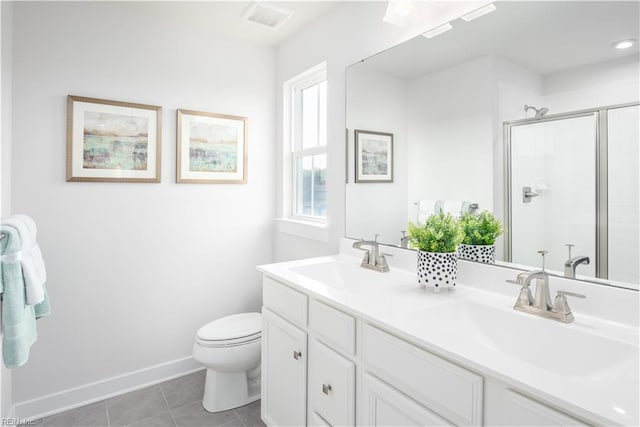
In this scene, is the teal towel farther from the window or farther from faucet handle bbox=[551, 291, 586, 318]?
faucet handle bbox=[551, 291, 586, 318]

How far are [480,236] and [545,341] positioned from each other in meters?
0.49

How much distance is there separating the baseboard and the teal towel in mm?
990

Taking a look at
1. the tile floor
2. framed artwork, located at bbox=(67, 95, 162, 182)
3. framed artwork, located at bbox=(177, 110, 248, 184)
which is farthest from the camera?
framed artwork, located at bbox=(177, 110, 248, 184)

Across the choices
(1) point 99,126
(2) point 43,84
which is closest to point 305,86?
(1) point 99,126

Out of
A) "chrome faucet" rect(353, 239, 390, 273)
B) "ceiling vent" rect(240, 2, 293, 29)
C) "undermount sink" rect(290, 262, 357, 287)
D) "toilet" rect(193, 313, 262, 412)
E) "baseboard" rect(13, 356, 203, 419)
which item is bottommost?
"baseboard" rect(13, 356, 203, 419)

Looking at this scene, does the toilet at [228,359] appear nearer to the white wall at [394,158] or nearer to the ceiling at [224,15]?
the white wall at [394,158]

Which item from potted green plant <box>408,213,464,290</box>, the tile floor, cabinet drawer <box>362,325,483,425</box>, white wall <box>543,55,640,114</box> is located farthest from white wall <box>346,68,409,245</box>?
the tile floor

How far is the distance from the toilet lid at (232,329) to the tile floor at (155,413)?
45 cm

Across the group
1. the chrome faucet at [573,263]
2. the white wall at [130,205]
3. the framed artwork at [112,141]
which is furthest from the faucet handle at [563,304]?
the framed artwork at [112,141]

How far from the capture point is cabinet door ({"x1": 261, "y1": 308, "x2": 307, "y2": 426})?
154cm

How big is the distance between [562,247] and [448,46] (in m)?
0.96

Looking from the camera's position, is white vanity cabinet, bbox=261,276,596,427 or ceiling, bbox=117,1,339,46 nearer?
white vanity cabinet, bbox=261,276,596,427

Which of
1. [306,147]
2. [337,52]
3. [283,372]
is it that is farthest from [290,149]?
[283,372]

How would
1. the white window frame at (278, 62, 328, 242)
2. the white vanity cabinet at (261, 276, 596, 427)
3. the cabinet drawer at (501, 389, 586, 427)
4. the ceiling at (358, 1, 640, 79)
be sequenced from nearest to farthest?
the cabinet drawer at (501, 389, 586, 427), the white vanity cabinet at (261, 276, 596, 427), the ceiling at (358, 1, 640, 79), the white window frame at (278, 62, 328, 242)
